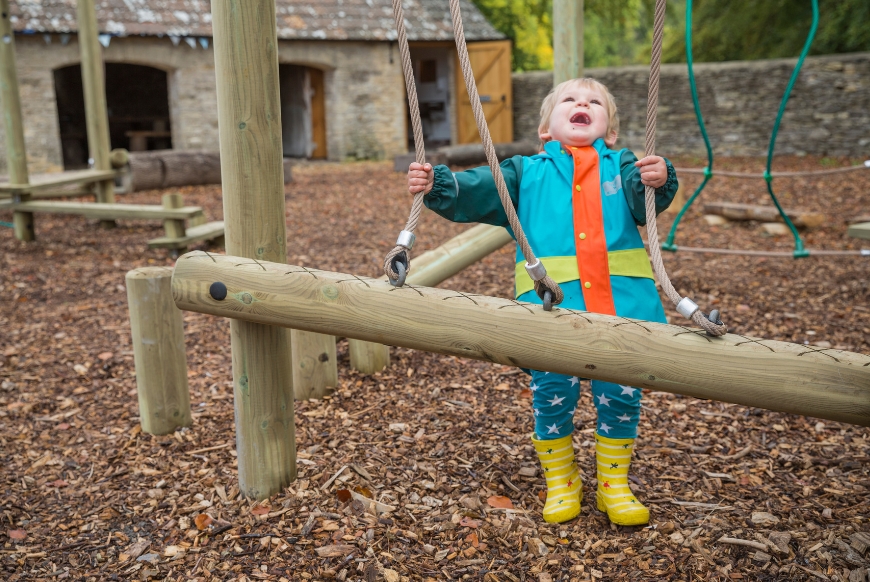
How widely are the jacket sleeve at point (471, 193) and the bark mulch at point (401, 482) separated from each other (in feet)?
2.92

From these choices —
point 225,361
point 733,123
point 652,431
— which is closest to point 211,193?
point 225,361

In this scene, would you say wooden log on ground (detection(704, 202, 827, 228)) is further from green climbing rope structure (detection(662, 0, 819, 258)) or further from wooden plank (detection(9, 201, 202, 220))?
wooden plank (detection(9, 201, 202, 220))

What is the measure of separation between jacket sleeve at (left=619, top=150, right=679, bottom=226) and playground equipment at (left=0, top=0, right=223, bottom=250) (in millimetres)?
4561

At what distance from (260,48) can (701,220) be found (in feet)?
20.3

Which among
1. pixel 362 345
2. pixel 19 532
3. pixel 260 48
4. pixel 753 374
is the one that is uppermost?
pixel 260 48

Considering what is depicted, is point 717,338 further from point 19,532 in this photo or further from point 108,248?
point 108,248

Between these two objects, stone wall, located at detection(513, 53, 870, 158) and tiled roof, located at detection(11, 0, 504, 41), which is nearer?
tiled roof, located at detection(11, 0, 504, 41)

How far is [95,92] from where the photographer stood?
23.9ft

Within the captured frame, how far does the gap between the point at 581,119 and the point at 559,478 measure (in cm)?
103

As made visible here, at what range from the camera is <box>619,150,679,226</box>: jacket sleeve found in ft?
6.48

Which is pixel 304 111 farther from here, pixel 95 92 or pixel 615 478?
pixel 615 478

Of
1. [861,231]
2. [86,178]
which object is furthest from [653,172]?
[86,178]

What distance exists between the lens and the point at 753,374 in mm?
1648

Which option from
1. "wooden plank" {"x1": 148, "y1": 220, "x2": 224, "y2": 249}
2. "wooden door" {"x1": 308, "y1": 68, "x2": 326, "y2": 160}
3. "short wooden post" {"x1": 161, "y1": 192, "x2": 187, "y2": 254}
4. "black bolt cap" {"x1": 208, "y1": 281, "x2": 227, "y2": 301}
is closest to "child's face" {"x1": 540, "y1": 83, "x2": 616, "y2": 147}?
"black bolt cap" {"x1": 208, "y1": 281, "x2": 227, "y2": 301}
